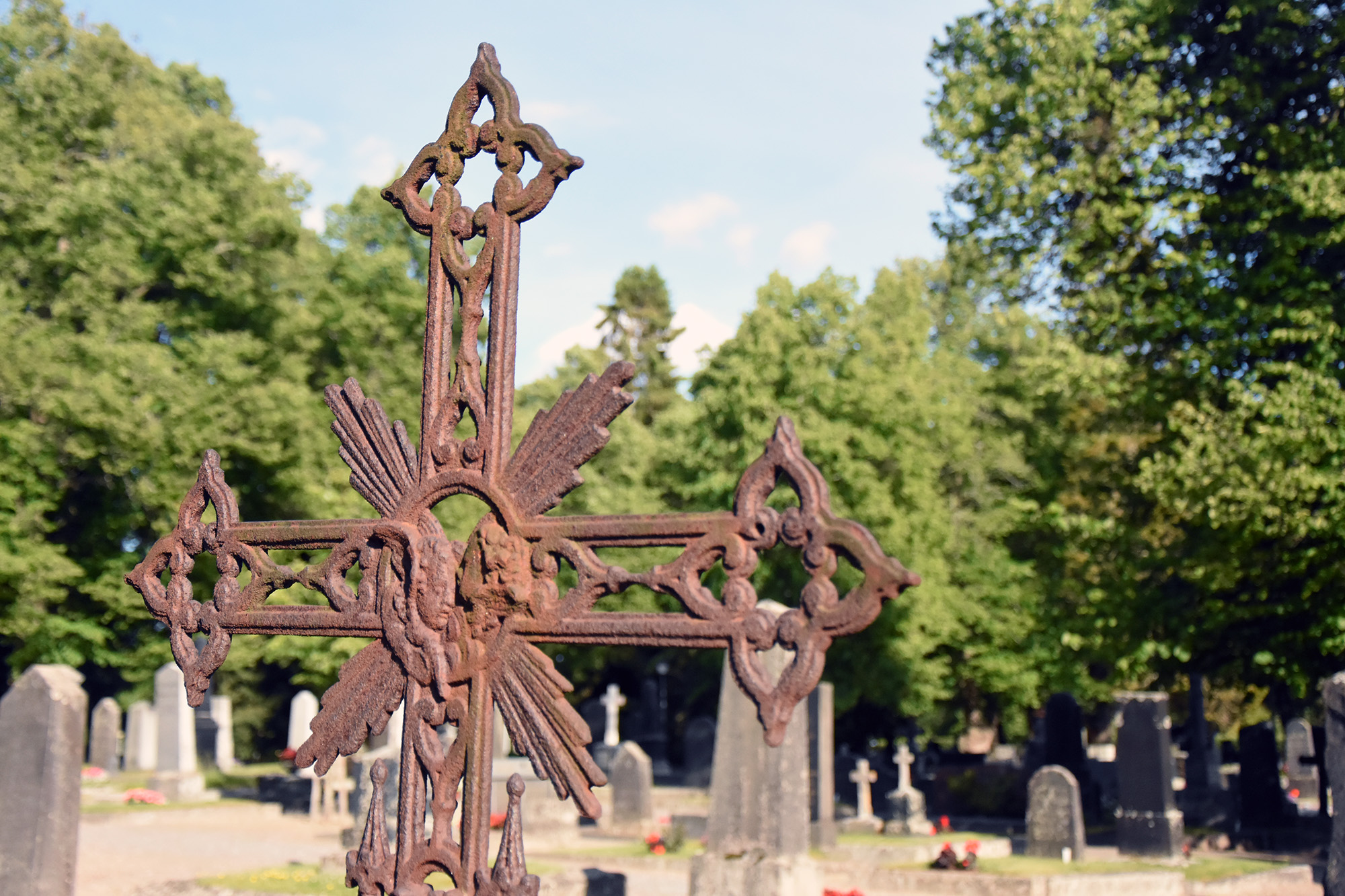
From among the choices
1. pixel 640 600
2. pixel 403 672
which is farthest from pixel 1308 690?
pixel 403 672

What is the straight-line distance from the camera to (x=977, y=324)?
44.3m

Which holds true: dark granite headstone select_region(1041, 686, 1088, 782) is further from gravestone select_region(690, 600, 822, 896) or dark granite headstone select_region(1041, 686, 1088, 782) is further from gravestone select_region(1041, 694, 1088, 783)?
gravestone select_region(690, 600, 822, 896)

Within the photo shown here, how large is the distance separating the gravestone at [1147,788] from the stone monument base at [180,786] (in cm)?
1609

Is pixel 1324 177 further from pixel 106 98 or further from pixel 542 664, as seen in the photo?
pixel 106 98

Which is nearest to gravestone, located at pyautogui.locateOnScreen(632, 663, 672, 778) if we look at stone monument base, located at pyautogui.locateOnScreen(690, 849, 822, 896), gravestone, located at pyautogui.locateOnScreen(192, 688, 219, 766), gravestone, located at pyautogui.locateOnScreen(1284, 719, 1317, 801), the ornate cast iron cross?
gravestone, located at pyautogui.locateOnScreen(192, 688, 219, 766)

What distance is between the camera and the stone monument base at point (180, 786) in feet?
74.5

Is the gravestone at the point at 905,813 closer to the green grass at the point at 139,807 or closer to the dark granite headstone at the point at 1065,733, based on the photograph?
the dark granite headstone at the point at 1065,733

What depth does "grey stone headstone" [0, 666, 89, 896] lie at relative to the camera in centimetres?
827

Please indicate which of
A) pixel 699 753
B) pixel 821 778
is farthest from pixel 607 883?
pixel 699 753

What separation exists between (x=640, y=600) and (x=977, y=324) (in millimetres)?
19853

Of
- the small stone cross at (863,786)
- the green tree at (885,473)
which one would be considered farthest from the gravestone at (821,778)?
the green tree at (885,473)

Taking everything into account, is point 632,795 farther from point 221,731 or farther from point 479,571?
point 479,571

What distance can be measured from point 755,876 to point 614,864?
20.0 ft

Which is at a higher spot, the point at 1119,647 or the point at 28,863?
the point at 1119,647
